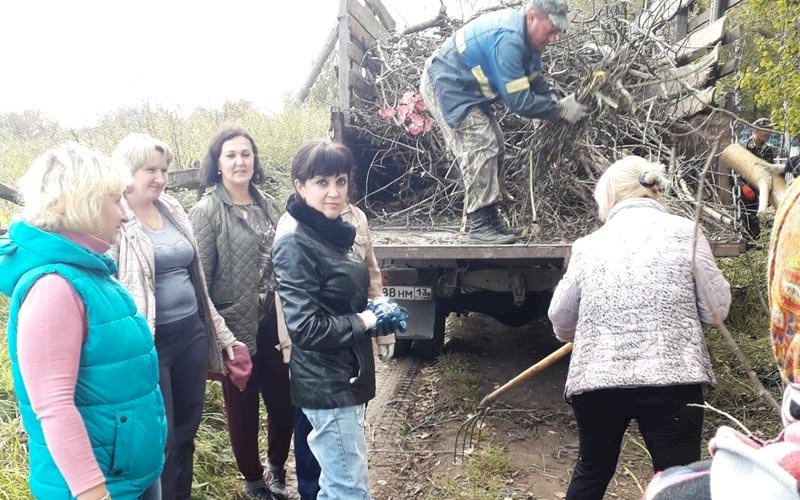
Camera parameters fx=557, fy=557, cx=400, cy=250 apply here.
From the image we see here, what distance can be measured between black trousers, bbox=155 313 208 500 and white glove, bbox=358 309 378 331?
0.73 m

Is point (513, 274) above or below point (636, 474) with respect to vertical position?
above

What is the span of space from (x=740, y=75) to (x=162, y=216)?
145 inches

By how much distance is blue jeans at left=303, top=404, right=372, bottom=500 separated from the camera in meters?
2.00

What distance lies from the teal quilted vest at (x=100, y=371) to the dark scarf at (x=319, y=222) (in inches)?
25.1

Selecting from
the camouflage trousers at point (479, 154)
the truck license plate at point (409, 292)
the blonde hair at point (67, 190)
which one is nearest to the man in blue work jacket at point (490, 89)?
the camouflage trousers at point (479, 154)

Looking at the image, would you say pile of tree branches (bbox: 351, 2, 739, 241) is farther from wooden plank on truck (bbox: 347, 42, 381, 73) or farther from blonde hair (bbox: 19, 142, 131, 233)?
blonde hair (bbox: 19, 142, 131, 233)

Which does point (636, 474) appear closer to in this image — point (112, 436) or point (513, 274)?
point (513, 274)

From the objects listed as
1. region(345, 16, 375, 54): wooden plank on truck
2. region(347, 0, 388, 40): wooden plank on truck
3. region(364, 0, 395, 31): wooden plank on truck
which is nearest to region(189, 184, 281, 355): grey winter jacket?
region(345, 16, 375, 54): wooden plank on truck

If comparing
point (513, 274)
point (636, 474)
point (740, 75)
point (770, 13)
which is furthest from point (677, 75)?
point (636, 474)

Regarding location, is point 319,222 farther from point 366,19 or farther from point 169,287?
point 366,19

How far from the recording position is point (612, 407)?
1.95 m

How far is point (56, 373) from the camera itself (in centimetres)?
137

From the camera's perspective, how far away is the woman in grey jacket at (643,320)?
1.82 metres

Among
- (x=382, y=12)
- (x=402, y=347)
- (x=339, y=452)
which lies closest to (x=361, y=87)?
(x=382, y=12)
